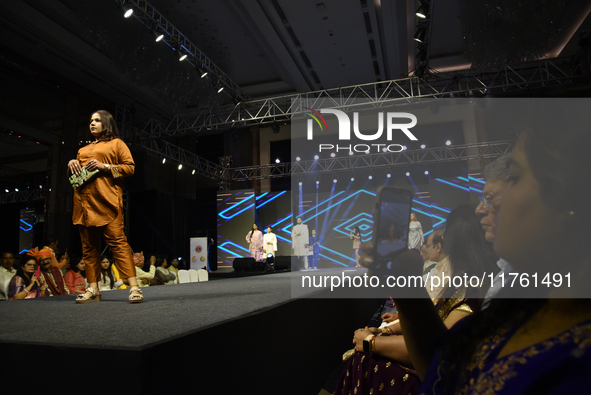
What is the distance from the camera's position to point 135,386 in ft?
2.91

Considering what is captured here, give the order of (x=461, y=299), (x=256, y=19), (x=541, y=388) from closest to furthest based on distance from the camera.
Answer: (x=541, y=388)
(x=461, y=299)
(x=256, y=19)

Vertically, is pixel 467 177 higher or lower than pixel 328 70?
lower

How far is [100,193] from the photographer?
230cm

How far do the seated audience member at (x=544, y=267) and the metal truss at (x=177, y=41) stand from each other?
6.53m

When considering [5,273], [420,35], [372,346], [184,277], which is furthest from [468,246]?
[420,35]

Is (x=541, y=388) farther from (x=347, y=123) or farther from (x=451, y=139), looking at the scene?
(x=451, y=139)

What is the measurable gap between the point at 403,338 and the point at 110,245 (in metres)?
1.88

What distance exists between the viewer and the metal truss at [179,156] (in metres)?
9.47

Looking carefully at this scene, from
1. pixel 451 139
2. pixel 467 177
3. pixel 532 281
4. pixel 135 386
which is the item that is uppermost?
pixel 451 139

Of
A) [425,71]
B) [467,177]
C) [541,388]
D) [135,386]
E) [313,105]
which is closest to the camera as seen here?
[541,388]

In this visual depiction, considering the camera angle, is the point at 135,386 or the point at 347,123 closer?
the point at 135,386

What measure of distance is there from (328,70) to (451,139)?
4.12 meters

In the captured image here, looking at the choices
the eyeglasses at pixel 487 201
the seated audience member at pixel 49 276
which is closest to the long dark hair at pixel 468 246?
the eyeglasses at pixel 487 201

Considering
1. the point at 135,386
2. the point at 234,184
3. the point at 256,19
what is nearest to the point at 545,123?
the point at 135,386
